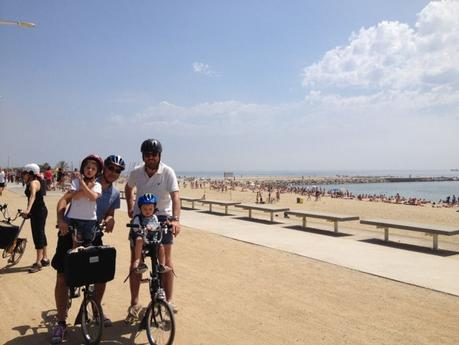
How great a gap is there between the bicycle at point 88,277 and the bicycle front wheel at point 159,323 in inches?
17.1

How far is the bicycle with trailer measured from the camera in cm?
350

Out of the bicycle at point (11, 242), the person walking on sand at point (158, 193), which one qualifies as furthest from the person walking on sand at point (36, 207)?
the person walking on sand at point (158, 193)

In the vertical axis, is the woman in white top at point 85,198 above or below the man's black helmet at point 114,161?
below

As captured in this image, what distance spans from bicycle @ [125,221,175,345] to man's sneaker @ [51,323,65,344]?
2.43 feet

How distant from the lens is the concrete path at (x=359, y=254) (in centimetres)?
619

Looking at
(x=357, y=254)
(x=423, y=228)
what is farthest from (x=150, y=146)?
(x=423, y=228)

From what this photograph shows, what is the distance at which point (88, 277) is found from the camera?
3.55 meters

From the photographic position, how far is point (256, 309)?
4715 millimetres

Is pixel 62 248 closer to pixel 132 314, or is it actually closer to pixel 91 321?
pixel 91 321

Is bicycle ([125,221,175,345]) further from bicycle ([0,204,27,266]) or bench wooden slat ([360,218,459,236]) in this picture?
bench wooden slat ([360,218,459,236])

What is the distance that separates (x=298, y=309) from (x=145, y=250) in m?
2.05

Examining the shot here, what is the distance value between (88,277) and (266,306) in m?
2.22

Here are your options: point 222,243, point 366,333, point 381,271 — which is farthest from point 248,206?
point 366,333

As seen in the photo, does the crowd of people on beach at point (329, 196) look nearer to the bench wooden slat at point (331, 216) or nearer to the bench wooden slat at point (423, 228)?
the bench wooden slat at point (331, 216)
